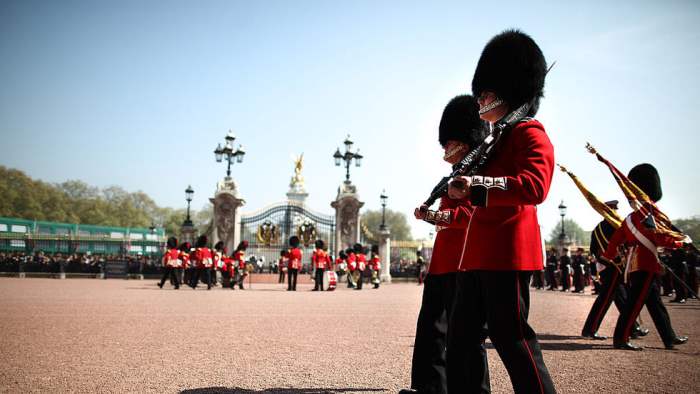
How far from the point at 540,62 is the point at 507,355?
179 centimetres

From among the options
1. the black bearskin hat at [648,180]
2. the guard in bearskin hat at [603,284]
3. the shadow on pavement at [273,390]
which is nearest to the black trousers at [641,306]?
the guard in bearskin hat at [603,284]

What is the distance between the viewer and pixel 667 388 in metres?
4.19

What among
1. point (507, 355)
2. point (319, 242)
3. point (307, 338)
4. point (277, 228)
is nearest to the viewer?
point (507, 355)

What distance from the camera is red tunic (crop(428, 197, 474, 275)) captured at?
12.0ft

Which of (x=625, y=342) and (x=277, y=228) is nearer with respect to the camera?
(x=625, y=342)

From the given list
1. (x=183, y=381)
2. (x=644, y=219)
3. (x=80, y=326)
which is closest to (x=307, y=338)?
(x=183, y=381)

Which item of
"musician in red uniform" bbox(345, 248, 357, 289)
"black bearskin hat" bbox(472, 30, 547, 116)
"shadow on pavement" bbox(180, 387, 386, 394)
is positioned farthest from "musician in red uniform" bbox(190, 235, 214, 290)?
"black bearskin hat" bbox(472, 30, 547, 116)

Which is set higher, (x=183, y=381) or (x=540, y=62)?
(x=540, y=62)

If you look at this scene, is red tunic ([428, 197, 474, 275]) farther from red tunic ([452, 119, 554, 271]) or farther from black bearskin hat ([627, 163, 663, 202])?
black bearskin hat ([627, 163, 663, 202])

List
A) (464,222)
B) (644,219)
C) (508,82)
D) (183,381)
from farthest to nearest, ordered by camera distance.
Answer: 1. (644,219)
2. (183,381)
3. (464,222)
4. (508,82)

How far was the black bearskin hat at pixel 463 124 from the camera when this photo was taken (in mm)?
4195

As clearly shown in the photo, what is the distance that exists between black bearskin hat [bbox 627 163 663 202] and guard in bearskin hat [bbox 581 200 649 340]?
21.1 inches

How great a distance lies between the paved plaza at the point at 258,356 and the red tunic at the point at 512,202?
168 centimetres

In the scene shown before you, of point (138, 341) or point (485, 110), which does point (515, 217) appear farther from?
point (138, 341)
